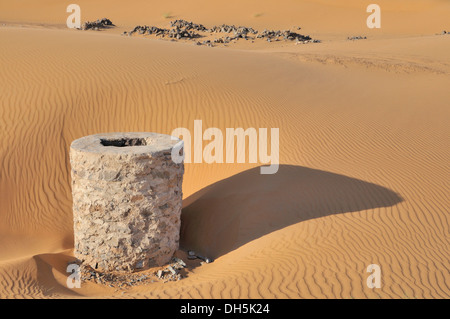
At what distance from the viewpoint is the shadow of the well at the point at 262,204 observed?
26.0ft

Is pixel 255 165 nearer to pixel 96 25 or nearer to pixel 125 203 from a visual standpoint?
pixel 125 203

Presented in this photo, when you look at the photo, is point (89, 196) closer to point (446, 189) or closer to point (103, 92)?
point (103, 92)

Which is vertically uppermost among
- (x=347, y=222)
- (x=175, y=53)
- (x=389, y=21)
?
(x=389, y=21)

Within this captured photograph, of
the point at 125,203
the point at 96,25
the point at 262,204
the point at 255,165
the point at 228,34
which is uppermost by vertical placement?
the point at 96,25

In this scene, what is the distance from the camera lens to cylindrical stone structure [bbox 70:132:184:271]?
6621 mm

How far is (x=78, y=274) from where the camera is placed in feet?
22.9

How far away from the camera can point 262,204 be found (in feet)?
27.2

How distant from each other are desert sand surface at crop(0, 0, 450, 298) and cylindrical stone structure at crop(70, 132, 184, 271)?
1.80ft

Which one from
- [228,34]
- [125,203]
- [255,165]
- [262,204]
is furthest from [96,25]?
[125,203]

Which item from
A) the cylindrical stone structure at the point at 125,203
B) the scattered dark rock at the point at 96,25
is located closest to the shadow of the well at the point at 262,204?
the cylindrical stone structure at the point at 125,203

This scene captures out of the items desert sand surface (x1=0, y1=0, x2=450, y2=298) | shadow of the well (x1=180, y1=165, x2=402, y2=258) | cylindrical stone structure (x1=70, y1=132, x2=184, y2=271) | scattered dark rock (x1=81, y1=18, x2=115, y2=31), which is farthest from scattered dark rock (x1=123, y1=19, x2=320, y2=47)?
cylindrical stone structure (x1=70, y1=132, x2=184, y2=271)

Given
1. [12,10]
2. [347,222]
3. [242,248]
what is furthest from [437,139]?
[12,10]

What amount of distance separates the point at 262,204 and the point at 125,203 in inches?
104
